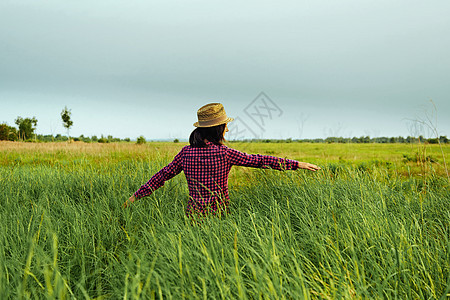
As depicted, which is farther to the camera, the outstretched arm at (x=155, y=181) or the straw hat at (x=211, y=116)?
the outstretched arm at (x=155, y=181)

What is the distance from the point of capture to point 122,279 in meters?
1.72

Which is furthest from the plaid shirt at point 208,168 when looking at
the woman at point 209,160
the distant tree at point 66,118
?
the distant tree at point 66,118

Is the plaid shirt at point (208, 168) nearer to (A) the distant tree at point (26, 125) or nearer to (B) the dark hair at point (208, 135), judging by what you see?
(B) the dark hair at point (208, 135)

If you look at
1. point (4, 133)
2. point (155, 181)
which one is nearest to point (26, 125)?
point (4, 133)

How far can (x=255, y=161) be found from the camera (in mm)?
2889

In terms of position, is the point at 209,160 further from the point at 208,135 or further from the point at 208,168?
the point at 208,135

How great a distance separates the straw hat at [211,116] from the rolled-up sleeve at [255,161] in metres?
0.31

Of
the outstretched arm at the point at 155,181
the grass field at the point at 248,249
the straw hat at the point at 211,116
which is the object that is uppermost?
the straw hat at the point at 211,116

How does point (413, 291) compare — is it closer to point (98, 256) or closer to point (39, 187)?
point (98, 256)

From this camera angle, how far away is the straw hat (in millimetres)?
2744

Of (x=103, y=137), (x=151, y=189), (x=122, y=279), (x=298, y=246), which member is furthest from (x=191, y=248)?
(x=103, y=137)

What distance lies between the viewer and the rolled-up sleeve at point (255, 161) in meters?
2.80

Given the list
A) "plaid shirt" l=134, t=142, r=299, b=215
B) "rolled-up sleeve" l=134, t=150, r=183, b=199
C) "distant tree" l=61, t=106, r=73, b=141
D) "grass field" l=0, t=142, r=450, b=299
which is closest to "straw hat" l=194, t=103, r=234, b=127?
"plaid shirt" l=134, t=142, r=299, b=215

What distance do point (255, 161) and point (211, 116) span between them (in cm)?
66
